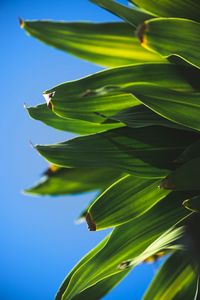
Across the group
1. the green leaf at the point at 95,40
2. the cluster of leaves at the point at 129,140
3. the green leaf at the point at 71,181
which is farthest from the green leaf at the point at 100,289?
the green leaf at the point at 95,40

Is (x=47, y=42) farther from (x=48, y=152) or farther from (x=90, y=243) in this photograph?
(x=90, y=243)

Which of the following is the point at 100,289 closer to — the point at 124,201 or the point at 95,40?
the point at 124,201

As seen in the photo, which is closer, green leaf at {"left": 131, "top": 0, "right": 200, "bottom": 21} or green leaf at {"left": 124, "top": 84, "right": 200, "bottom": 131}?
green leaf at {"left": 124, "top": 84, "right": 200, "bottom": 131}

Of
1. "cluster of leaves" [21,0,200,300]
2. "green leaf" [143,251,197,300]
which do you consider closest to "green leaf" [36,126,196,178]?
"cluster of leaves" [21,0,200,300]

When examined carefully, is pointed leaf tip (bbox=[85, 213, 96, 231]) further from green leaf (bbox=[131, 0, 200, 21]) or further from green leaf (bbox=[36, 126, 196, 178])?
green leaf (bbox=[131, 0, 200, 21])

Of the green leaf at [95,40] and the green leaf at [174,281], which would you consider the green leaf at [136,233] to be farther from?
the green leaf at [95,40]

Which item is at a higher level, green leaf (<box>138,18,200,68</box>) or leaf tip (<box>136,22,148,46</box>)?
leaf tip (<box>136,22,148,46</box>)

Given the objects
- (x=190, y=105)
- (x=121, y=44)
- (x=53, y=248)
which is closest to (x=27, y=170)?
(x=53, y=248)
